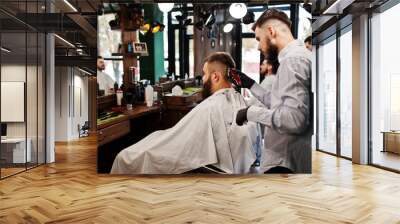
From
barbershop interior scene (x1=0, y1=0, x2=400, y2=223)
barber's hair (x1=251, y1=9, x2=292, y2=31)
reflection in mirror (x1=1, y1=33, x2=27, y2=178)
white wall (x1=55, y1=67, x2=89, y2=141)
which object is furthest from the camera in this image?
white wall (x1=55, y1=67, x2=89, y2=141)

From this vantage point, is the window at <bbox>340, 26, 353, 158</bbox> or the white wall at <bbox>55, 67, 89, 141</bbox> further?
the white wall at <bbox>55, 67, 89, 141</bbox>

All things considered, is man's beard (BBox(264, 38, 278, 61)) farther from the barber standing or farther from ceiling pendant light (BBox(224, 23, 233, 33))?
ceiling pendant light (BBox(224, 23, 233, 33))

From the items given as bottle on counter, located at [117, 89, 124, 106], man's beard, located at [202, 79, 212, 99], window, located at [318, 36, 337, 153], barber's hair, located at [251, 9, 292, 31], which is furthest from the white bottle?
window, located at [318, 36, 337, 153]

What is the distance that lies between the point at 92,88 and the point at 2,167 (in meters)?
10.2

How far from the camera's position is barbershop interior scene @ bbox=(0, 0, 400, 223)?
15.9 feet

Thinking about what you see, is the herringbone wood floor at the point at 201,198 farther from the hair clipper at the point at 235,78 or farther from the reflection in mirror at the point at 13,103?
the hair clipper at the point at 235,78

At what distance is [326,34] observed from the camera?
361 inches

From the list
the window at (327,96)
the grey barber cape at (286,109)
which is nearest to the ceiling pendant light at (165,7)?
the grey barber cape at (286,109)

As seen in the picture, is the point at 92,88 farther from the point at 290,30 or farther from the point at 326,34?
the point at 290,30

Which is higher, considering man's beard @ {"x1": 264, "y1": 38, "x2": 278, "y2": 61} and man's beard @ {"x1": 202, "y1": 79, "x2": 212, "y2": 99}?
man's beard @ {"x1": 264, "y1": 38, "x2": 278, "y2": 61}

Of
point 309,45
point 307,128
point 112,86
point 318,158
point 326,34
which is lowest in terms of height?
point 318,158

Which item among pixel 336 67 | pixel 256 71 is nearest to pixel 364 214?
pixel 256 71

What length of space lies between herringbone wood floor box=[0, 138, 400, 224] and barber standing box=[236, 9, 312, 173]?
35cm

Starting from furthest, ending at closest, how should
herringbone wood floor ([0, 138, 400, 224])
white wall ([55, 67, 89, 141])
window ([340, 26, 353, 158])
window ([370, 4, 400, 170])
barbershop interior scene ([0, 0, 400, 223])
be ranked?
white wall ([55, 67, 89, 141]), window ([340, 26, 353, 158]), window ([370, 4, 400, 170]), barbershop interior scene ([0, 0, 400, 223]), herringbone wood floor ([0, 138, 400, 224])
